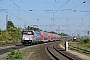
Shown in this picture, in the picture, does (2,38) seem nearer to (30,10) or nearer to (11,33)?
(11,33)

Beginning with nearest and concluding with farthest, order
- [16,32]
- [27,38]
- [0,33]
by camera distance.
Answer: [27,38] → [0,33] → [16,32]

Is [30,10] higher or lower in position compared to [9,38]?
higher

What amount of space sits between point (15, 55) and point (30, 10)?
25038mm

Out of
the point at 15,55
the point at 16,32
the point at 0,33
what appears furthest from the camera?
the point at 16,32

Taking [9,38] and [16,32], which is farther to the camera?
[16,32]

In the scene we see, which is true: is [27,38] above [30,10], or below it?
below

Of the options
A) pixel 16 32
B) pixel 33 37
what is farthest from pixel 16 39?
pixel 33 37

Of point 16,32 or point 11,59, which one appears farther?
point 16,32

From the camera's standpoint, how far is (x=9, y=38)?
65.8m

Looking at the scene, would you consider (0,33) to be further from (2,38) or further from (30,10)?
(30,10)

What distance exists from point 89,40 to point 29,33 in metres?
28.3

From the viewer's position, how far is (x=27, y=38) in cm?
4422

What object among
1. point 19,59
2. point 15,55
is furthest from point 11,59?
point 15,55

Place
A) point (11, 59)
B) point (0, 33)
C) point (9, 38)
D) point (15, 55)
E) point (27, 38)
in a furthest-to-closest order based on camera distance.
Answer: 1. point (9, 38)
2. point (0, 33)
3. point (27, 38)
4. point (15, 55)
5. point (11, 59)
